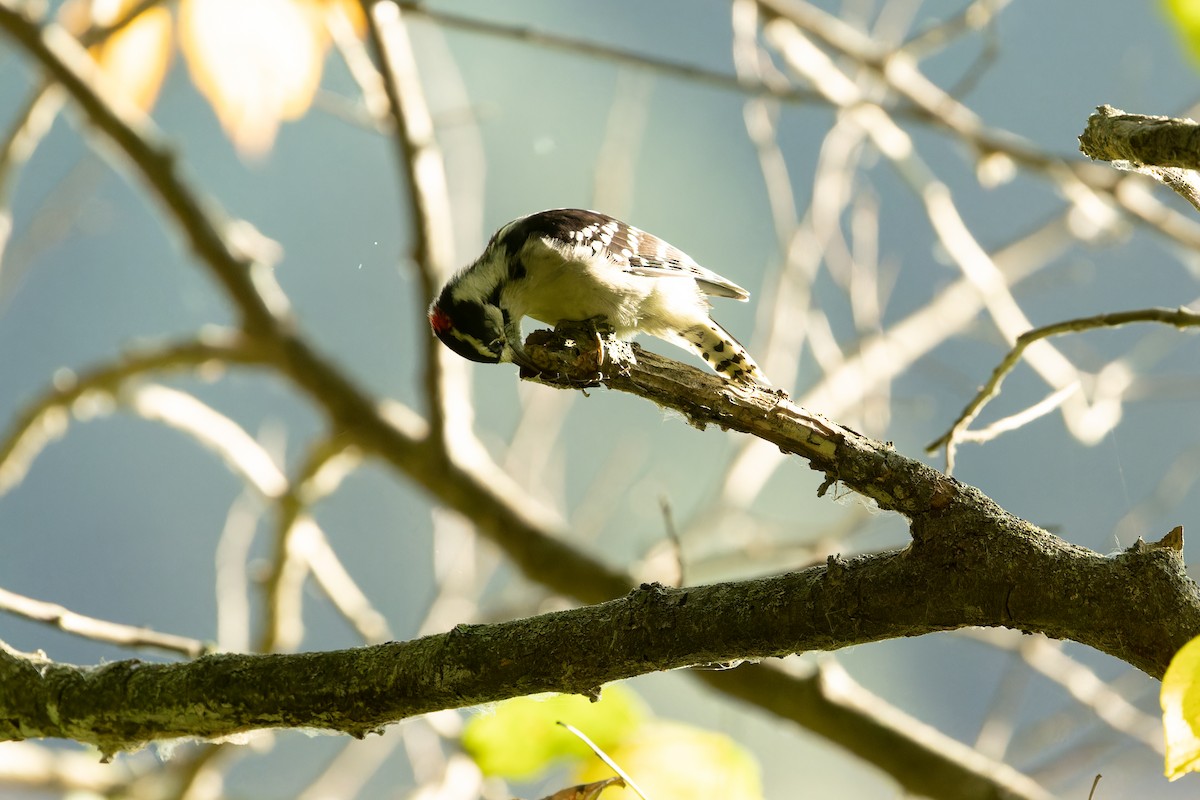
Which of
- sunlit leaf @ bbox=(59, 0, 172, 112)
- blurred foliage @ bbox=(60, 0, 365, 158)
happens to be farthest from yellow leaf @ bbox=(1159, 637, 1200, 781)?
sunlit leaf @ bbox=(59, 0, 172, 112)

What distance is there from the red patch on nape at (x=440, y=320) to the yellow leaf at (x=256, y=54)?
54.6 inches

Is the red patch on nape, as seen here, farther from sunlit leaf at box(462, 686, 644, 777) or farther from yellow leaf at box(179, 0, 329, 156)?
yellow leaf at box(179, 0, 329, 156)

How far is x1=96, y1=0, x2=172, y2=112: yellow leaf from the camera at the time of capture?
14.2 ft

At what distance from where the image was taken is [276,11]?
389 centimetres

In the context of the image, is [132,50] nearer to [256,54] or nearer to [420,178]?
[256,54]

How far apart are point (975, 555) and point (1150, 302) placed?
3.32 meters

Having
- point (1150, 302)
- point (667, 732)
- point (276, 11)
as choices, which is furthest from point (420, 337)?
point (1150, 302)

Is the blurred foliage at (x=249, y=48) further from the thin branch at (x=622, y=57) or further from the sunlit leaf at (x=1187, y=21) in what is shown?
the sunlit leaf at (x=1187, y=21)

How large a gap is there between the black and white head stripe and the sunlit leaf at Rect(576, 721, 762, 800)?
1126 millimetres

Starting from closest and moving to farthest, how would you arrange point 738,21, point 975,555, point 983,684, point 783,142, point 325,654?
point 975,555, point 325,654, point 738,21, point 983,684, point 783,142

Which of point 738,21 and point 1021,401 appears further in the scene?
point 1021,401

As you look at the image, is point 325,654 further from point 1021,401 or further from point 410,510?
point 410,510

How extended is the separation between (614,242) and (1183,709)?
77.2 inches

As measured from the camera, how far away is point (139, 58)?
15.0 feet
